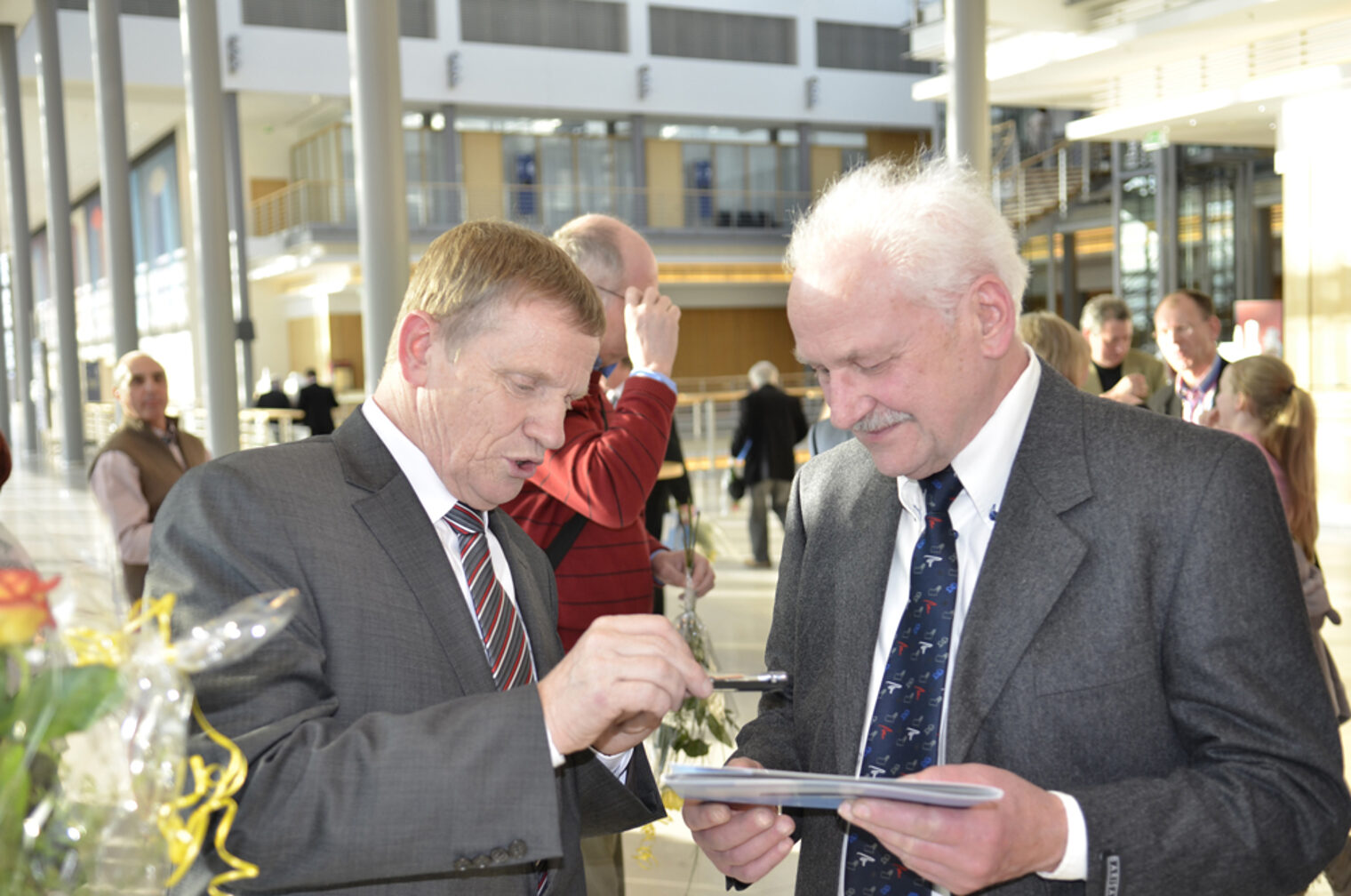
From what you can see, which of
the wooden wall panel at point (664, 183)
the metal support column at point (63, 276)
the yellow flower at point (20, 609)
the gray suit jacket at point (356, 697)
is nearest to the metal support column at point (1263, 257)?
the wooden wall panel at point (664, 183)

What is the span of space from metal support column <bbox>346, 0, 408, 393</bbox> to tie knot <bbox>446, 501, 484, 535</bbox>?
389 centimetres

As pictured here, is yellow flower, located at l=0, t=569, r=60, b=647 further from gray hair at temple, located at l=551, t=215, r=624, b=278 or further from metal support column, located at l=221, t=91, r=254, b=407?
metal support column, located at l=221, t=91, r=254, b=407

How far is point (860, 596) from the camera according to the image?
68.1 inches

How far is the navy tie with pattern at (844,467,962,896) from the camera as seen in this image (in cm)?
158

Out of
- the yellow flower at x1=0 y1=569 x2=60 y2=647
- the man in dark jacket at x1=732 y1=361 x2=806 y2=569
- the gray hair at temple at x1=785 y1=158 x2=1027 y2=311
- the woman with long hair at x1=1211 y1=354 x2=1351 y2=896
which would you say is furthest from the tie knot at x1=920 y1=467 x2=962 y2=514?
the man in dark jacket at x1=732 y1=361 x2=806 y2=569

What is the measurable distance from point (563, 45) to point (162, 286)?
1023cm

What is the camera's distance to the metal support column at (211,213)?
895cm

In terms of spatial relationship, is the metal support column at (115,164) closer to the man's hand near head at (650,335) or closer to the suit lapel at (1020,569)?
the man's hand near head at (650,335)

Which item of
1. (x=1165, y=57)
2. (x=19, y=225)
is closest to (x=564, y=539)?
(x=1165, y=57)

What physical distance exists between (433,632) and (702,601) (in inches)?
252

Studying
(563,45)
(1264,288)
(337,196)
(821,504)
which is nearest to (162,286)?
(337,196)

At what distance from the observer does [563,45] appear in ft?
84.0

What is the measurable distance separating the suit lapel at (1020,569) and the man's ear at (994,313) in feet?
0.42

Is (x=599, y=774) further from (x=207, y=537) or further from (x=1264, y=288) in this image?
(x=1264, y=288)
